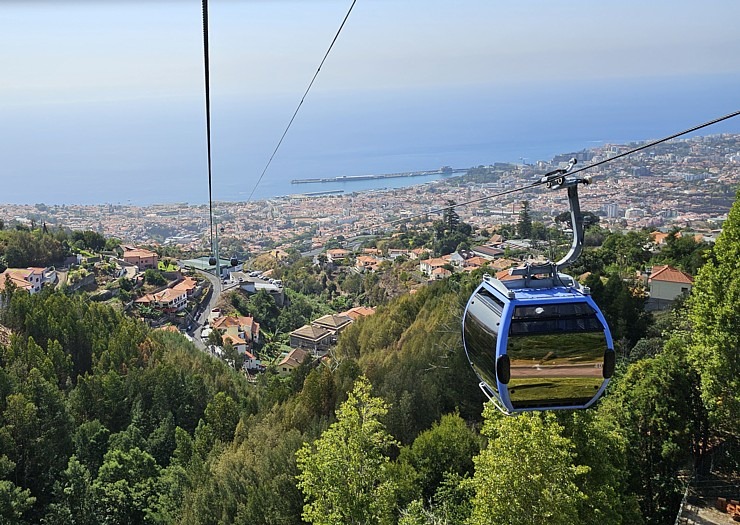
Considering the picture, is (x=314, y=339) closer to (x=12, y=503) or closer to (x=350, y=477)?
(x=12, y=503)

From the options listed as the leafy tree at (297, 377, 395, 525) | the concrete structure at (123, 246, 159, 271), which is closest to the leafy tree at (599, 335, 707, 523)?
the leafy tree at (297, 377, 395, 525)

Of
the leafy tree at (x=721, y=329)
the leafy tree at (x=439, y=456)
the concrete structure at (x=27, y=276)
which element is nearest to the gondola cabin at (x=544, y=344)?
the leafy tree at (x=721, y=329)

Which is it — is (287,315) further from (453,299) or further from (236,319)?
(453,299)

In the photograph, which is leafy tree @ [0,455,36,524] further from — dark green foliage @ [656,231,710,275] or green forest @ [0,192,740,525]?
dark green foliage @ [656,231,710,275]

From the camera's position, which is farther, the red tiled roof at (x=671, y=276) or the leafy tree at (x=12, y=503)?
the red tiled roof at (x=671, y=276)

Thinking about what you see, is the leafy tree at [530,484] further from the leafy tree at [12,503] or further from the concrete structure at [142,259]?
the concrete structure at [142,259]

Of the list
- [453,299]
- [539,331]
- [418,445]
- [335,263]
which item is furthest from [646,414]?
[335,263]

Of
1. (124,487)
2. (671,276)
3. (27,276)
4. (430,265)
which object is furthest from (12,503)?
(27,276)
